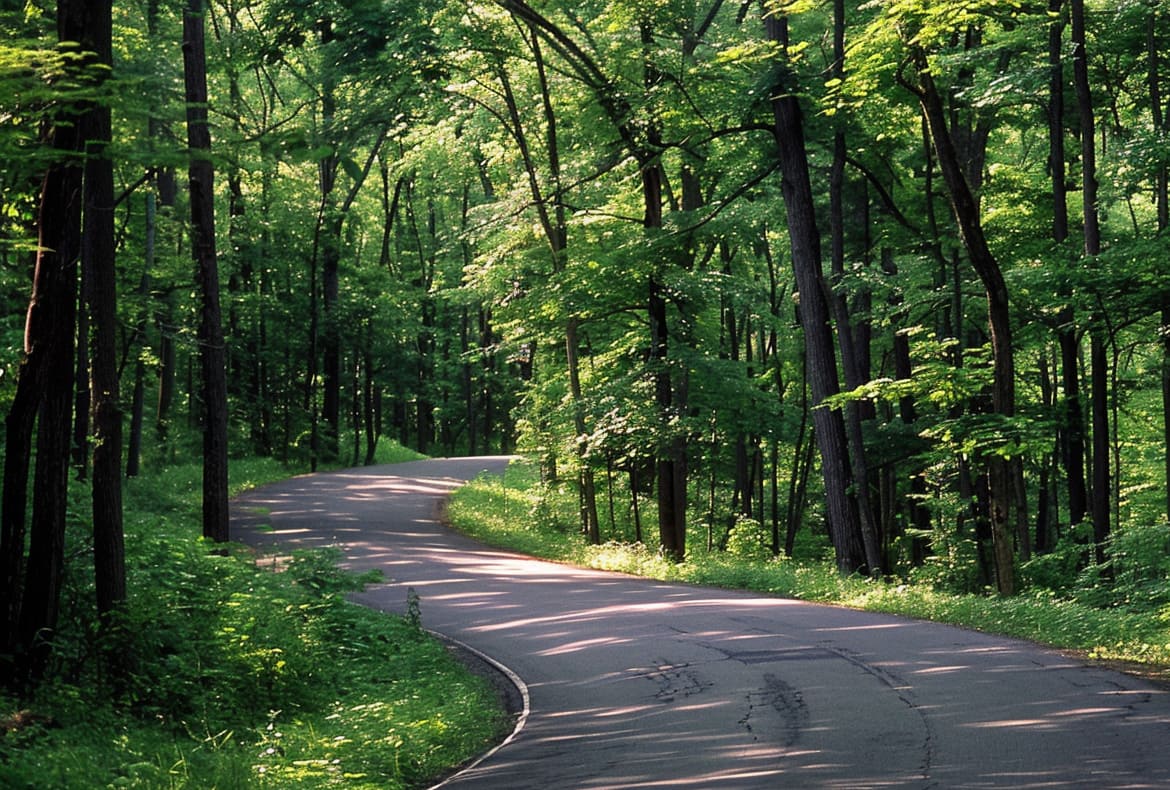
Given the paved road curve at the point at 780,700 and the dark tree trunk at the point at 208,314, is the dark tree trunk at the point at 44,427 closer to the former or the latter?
the paved road curve at the point at 780,700

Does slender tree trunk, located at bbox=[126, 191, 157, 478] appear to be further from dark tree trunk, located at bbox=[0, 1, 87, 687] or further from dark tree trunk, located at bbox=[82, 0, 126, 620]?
dark tree trunk, located at bbox=[0, 1, 87, 687]

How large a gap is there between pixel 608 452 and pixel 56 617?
17.7m

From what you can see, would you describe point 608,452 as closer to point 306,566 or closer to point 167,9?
point 306,566

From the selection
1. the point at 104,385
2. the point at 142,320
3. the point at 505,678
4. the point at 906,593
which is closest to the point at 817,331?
the point at 906,593

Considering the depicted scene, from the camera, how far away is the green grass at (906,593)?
44.0ft

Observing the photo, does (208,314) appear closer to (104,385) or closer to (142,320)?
(104,385)

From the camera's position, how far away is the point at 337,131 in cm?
2248

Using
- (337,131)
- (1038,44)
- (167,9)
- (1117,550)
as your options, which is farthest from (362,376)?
(1117,550)

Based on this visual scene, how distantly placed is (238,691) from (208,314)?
8674mm

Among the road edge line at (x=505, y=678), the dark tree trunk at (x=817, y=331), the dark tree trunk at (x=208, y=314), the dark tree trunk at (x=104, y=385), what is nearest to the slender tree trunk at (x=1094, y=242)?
the dark tree trunk at (x=817, y=331)

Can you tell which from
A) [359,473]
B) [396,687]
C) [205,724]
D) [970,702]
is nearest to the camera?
[970,702]

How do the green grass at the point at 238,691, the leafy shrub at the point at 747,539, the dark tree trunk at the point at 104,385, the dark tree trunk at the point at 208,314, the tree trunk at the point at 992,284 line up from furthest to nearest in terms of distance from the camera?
the leafy shrub at the point at 747,539
the tree trunk at the point at 992,284
the dark tree trunk at the point at 208,314
the dark tree trunk at the point at 104,385
the green grass at the point at 238,691

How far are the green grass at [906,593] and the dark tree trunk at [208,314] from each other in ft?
27.7

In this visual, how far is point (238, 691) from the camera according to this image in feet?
38.9
